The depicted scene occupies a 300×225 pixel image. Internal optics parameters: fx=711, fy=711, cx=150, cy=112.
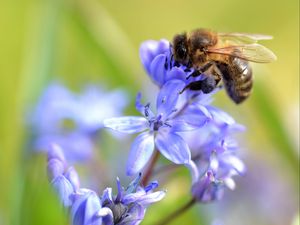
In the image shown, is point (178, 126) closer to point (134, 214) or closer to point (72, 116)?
point (134, 214)

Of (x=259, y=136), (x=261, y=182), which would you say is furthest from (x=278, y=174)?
(x=259, y=136)

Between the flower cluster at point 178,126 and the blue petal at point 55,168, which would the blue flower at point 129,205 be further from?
the blue petal at point 55,168

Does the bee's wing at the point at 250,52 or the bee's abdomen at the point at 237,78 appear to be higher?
the bee's wing at the point at 250,52

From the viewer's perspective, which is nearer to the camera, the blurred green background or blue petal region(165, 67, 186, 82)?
blue petal region(165, 67, 186, 82)

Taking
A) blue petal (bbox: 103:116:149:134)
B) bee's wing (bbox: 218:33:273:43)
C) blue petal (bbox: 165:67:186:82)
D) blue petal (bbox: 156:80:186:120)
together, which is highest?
bee's wing (bbox: 218:33:273:43)

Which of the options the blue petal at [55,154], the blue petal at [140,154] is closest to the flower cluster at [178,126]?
the blue petal at [140,154]

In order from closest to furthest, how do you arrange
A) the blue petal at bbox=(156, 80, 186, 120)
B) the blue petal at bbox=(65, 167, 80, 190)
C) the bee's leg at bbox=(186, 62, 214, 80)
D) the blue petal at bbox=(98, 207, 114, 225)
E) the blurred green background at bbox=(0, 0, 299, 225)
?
the blue petal at bbox=(98, 207, 114, 225)
the blue petal at bbox=(65, 167, 80, 190)
the blue petal at bbox=(156, 80, 186, 120)
the bee's leg at bbox=(186, 62, 214, 80)
the blurred green background at bbox=(0, 0, 299, 225)

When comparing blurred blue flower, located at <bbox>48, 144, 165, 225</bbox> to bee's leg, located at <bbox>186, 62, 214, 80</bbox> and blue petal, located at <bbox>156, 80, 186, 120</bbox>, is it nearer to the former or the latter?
blue petal, located at <bbox>156, 80, 186, 120</bbox>

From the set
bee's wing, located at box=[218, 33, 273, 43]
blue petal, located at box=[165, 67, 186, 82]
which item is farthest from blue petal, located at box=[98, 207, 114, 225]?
bee's wing, located at box=[218, 33, 273, 43]
